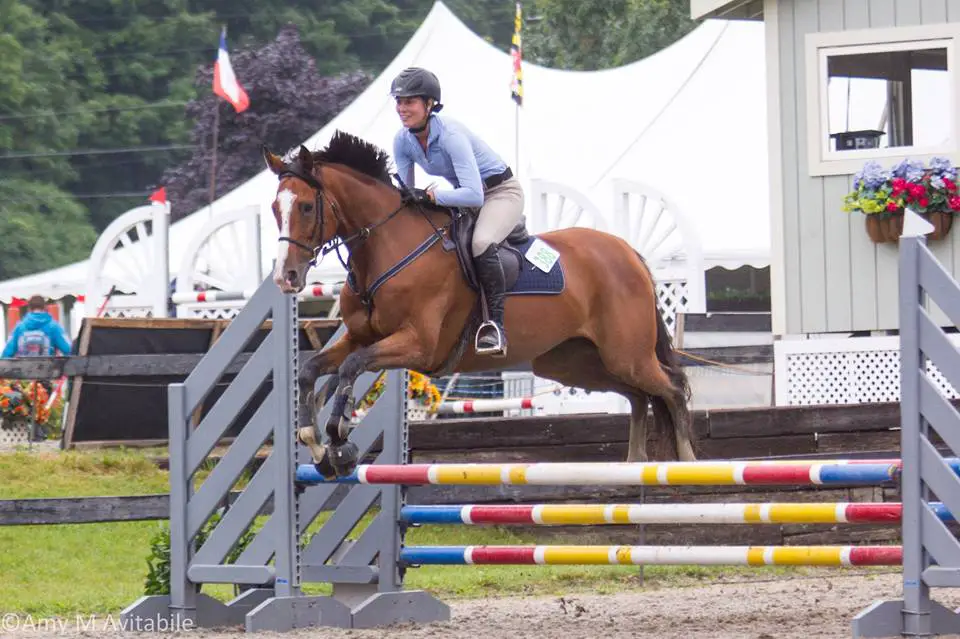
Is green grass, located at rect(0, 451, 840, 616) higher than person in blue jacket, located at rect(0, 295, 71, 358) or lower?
lower

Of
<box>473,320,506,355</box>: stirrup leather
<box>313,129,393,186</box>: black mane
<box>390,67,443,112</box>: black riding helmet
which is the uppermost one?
<box>390,67,443,112</box>: black riding helmet

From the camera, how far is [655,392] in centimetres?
688

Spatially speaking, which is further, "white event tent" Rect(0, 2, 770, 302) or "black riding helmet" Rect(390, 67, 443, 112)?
"white event tent" Rect(0, 2, 770, 302)

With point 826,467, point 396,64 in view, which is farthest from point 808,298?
point 396,64

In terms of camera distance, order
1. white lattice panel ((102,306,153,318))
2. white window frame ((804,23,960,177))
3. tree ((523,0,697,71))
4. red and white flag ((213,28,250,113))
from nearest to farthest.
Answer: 1. white window frame ((804,23,960,177))
2. white lattice panel ((102,306,153,318))
3. red and white flag ((213,28,250,113))
4. tree ((523,0,697,71))

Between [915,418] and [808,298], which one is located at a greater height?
[808,298]

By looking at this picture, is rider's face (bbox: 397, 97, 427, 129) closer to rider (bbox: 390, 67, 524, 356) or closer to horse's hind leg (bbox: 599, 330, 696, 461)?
rider (bbox: 390, 67, 524, 356)

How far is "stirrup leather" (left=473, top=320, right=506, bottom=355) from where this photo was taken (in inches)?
247

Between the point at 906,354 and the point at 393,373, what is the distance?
2.27 m

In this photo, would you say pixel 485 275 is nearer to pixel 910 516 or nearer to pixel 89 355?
pixel 910 516

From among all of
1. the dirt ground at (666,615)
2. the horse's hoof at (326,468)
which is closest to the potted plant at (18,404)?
the dirt ground at (666,615)

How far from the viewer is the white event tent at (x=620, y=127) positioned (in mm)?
16484

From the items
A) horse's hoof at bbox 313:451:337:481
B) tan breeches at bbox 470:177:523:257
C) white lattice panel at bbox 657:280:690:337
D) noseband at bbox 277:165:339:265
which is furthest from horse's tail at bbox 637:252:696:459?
white lattice panel at bbox 657:280:690:337

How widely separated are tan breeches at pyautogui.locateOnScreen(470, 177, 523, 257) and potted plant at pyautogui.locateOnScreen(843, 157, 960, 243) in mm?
4949
